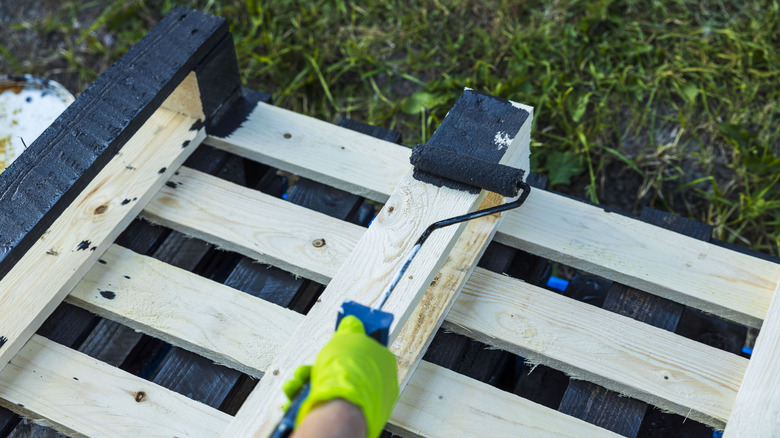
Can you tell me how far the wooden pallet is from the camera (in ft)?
4.80

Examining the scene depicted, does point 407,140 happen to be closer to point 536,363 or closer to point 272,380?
point 536,363

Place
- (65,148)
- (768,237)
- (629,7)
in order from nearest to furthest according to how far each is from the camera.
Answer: (65,148) < (768,237) < (629,7)

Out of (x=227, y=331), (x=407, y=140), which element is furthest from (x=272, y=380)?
(x=407, y=140)

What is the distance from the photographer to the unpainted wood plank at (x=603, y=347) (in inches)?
58.9

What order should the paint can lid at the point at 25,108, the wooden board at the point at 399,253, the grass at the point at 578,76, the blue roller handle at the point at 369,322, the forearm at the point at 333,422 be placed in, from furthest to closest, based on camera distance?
the grass at the point at 578,76 < the paint can lid at the point at 25,108 < the wooden board at the point at 399,253 < the blue roller handle at the point at 369,322 < the forearm at the point at 333,422

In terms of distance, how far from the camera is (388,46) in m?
2.92

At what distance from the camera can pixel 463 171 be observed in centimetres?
153

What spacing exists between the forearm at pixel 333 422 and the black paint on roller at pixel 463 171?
643 millimetres

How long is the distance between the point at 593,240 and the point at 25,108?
1761 millimetres

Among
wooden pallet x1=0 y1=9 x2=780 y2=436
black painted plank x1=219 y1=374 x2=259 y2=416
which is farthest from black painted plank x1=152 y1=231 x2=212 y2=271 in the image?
black painted plank x1=219 y1=374 x2=259 y2=416

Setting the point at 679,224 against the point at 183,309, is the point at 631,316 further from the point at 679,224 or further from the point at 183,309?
the point at 183,309

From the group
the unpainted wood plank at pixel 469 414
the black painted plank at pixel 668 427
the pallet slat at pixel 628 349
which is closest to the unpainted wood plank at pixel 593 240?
the pallet slat at pixel 628 349

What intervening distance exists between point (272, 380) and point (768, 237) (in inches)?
74.8

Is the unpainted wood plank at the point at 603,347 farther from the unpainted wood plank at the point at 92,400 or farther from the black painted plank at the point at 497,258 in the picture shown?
the unpainted wood plank at the point at 92,400
